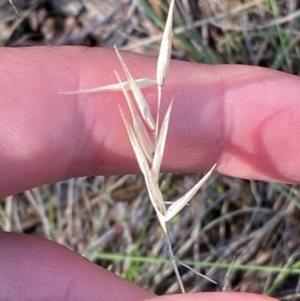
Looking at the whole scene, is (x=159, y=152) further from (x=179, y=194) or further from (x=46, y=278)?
(x=179, y=194)

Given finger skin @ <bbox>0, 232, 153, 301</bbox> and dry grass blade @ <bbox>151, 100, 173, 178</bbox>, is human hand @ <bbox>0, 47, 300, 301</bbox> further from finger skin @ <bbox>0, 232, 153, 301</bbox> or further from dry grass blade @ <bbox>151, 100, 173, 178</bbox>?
dry grass blade @ <bbox>151, 100, 173, 178</bbox>

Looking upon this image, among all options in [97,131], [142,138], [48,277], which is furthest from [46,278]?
[142,138]

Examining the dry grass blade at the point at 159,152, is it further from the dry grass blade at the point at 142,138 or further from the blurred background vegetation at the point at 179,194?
the blurred background vegetation at the point at 179,194

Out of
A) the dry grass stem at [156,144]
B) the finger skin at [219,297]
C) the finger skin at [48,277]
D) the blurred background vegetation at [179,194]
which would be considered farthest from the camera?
the blurred background vegetation at [179,194]

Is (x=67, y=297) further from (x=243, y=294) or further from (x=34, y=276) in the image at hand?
(x=243, y=294)

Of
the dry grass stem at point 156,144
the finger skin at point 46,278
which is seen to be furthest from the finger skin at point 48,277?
the dry grass stem at point 156,144

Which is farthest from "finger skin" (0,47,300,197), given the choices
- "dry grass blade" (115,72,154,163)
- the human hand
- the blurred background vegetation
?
"dry grass blade" (115,72,154,163)
